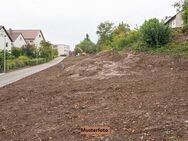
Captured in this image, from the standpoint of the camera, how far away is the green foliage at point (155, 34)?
1207 inches

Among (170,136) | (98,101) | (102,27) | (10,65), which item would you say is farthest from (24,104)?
(102,27)

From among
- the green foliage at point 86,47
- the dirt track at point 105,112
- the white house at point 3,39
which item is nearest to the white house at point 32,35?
the green foliage at point 86,47

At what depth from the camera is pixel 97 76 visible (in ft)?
74.8

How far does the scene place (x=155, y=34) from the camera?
100 feet

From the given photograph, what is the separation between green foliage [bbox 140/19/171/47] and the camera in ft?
101

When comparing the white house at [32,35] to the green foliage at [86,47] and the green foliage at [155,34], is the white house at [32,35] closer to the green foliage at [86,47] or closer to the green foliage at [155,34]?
the green foliage at [86,47]

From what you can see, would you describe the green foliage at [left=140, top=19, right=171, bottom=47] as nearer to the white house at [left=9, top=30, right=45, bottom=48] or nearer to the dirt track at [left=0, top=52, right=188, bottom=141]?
the dirt track at [left=0, top=52, right=188, bottom=141]

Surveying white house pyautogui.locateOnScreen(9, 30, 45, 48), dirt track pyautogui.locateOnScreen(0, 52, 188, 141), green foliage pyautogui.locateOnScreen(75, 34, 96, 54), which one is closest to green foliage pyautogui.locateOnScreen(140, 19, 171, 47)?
dirt track pyautogui.locateOnScreen(0, 52, 188, 141)

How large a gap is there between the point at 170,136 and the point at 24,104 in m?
8.08

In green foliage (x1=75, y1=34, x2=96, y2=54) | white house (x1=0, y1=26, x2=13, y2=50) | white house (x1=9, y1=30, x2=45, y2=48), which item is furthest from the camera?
green foliage (x1=75, y1=34, x2=96, y2=54)

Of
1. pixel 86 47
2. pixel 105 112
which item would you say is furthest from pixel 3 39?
pixel 105 112

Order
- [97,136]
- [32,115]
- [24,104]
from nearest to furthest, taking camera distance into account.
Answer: [97,136] → [32,115] → [24,104]

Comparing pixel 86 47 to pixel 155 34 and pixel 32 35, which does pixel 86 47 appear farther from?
pixel 155 34

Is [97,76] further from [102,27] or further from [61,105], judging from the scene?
[102,27]
